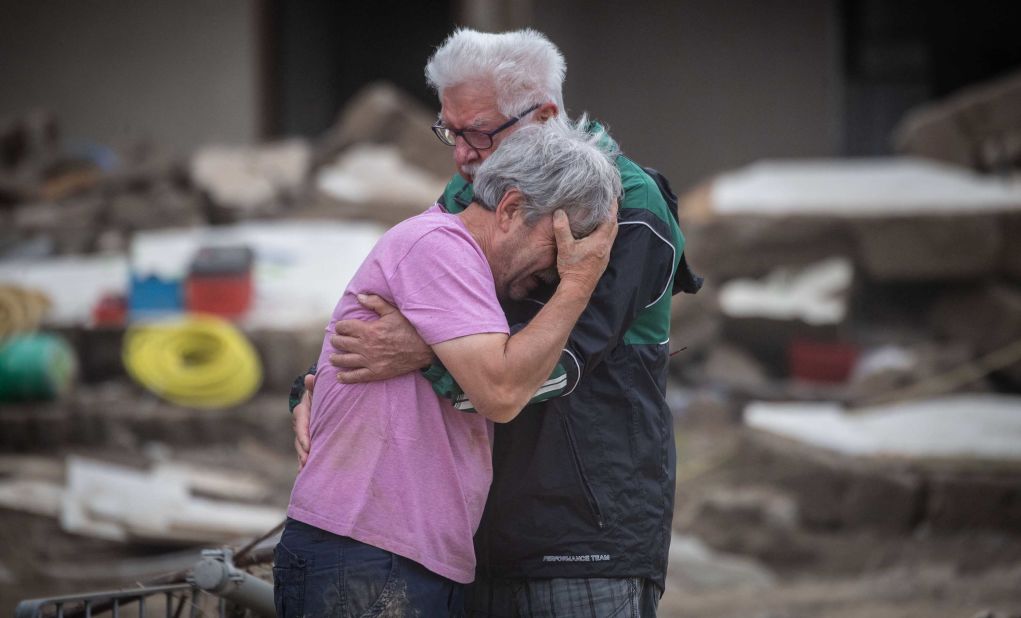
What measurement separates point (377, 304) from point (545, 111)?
2.24 ft

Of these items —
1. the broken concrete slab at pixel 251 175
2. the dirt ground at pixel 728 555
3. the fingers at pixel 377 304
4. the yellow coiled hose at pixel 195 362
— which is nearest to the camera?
the fingers at pixel 377 304

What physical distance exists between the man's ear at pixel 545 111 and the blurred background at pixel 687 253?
0.81 metres

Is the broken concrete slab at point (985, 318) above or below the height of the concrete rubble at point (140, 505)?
above

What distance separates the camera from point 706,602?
243 inches

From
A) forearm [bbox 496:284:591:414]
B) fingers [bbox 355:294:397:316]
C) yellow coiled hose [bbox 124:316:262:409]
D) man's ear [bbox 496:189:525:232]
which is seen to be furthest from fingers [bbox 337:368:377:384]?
yellow coiled hose [bbox 124:316:262:409]

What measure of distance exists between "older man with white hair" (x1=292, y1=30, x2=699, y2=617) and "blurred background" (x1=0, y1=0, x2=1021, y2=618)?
726 millimetres

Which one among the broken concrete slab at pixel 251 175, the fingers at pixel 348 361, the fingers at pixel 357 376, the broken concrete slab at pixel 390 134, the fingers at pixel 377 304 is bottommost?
the fingers at pixel 357 376

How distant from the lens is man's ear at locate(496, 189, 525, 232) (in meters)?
2.23

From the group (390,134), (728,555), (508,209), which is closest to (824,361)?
(728,555)

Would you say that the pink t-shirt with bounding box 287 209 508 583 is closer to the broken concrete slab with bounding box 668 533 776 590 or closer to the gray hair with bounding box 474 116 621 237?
the gray hair with bounding box 474 116 621 237

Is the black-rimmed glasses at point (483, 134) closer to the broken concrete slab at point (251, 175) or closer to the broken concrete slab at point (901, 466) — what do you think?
the broken concrete slab at point (901, 466)

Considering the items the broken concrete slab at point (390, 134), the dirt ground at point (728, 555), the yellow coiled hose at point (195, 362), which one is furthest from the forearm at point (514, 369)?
the broken concrete slab at point (390, 134)

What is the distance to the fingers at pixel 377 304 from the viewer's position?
2180 millimetres

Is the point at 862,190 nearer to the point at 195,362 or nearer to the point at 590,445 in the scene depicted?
the point at 195,362
